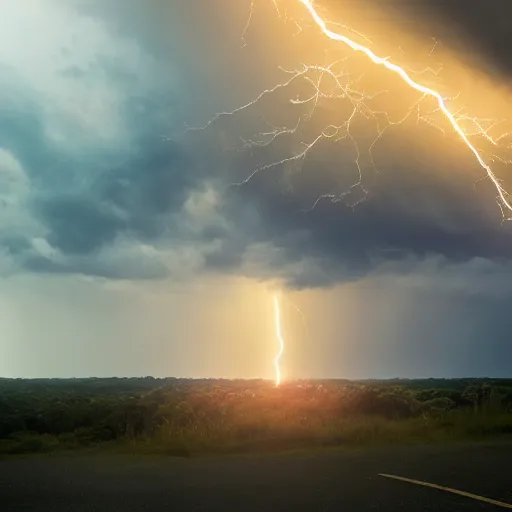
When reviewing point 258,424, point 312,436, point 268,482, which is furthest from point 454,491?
point 258,424

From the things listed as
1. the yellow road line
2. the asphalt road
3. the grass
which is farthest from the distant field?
the yellow road line

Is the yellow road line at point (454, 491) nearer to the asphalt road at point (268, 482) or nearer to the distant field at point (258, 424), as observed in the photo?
the asphalt road at point (268, 482)

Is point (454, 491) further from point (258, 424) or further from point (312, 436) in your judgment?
point (258, 424)

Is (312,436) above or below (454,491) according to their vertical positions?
above

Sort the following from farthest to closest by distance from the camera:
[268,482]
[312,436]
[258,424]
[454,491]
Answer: [258,424] < [312,436] < [268,482] < [454,491]

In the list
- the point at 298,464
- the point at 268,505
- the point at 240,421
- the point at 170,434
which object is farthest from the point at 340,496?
the point at 240,421

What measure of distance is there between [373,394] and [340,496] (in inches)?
752

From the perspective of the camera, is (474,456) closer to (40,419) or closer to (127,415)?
(127,415)

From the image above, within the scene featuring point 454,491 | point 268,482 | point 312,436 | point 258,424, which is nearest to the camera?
point 454,491

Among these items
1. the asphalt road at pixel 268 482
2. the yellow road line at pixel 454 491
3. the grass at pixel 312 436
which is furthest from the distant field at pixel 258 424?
the yellow road line at pixel 454 491

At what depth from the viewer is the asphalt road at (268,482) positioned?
888cm

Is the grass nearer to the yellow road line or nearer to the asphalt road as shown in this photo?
the asphalt road

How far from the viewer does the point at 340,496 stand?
9312mm

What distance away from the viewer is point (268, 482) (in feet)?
36.0
